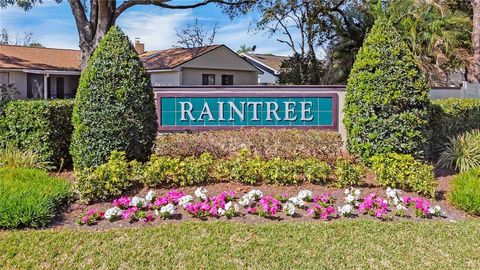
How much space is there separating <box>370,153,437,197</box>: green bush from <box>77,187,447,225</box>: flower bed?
0.28m

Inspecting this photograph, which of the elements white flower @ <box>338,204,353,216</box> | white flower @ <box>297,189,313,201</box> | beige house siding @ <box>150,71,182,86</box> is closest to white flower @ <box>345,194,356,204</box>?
white flower @ <box>338,204,353,216</box>

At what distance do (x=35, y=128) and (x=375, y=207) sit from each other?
19.5 feet

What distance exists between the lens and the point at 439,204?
19.1 ft

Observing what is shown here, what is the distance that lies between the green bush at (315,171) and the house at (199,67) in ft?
60.7

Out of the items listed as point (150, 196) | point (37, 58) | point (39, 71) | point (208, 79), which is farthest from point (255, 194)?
point (37, 58)

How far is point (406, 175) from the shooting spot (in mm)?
6117

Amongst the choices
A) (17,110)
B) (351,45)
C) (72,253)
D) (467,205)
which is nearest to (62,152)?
(17,110)

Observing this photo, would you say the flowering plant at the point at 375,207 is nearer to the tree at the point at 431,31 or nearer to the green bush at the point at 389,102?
the green bush at the point at 389,102

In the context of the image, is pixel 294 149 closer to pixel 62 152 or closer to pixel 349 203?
pixel 349 203

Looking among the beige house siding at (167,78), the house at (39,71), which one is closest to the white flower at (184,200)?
the beige house siding at (167,78)

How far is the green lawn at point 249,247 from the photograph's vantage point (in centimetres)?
411

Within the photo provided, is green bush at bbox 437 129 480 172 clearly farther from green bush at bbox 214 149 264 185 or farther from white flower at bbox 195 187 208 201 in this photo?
white flower at bbox 195 187 208 201

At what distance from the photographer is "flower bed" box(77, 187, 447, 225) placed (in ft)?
16.8

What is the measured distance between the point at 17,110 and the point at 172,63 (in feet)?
58.1
